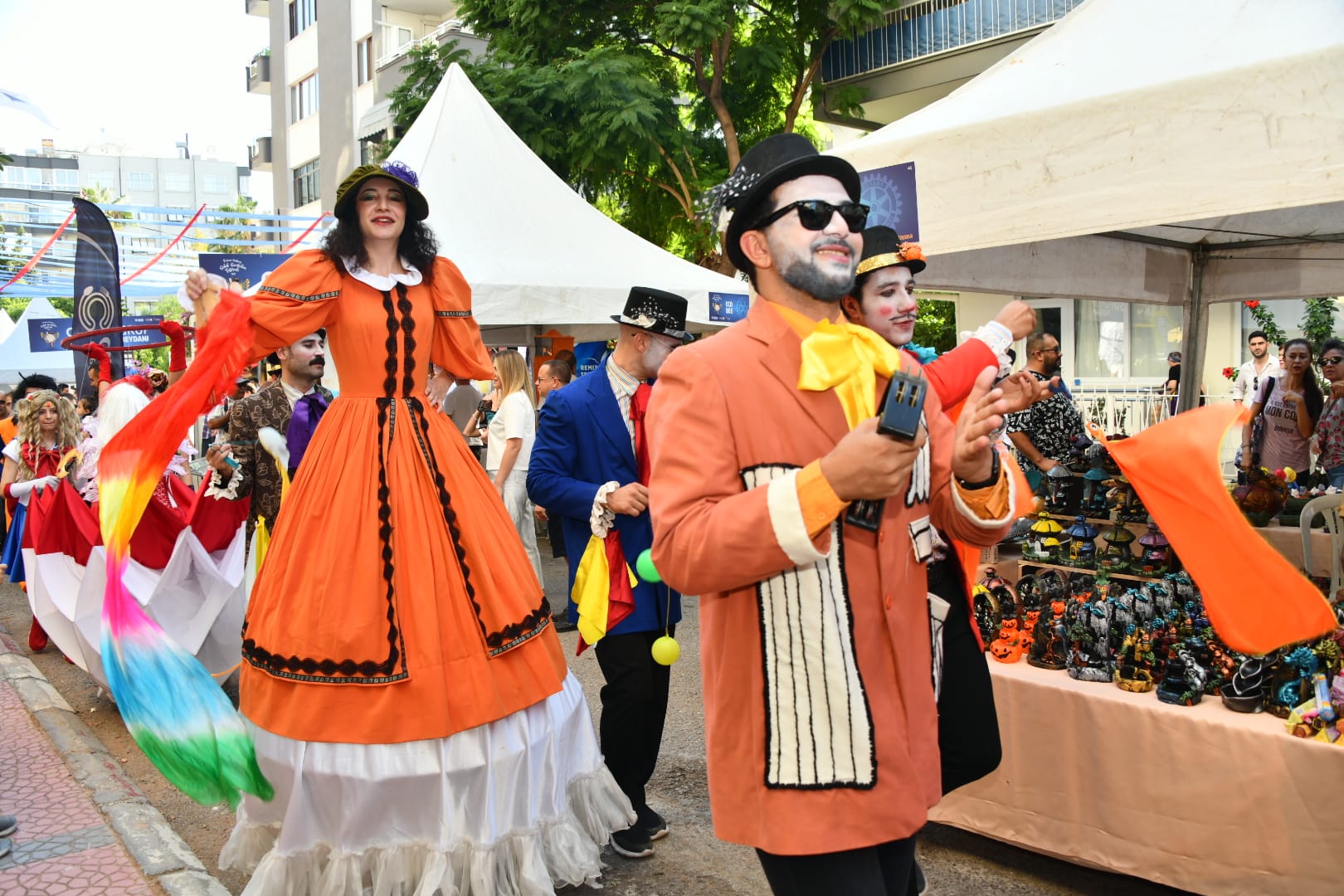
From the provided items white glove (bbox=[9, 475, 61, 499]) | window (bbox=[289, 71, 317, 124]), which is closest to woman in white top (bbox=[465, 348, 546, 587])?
white glove (bbox=[9, 475, 61, 499])

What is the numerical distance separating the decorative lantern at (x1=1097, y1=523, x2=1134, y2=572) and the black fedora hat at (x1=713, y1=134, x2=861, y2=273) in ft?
9.39

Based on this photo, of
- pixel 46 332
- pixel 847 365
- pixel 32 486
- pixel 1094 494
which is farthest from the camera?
pixel 46 332

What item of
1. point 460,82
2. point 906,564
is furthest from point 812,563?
point 460,82

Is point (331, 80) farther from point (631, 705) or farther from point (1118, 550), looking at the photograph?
point (631, 705)

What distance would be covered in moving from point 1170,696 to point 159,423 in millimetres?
3035

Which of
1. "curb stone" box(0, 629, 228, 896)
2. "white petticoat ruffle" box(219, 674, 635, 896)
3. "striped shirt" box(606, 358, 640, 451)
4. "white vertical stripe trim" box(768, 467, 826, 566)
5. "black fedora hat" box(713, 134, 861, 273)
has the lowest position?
"curb stone" box(0, 629, 228, 896)

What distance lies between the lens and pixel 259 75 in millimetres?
42000

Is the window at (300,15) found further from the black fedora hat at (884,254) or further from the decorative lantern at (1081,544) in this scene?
the black fedora hat at (884,254)

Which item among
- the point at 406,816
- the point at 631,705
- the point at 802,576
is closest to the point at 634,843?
the point at 631,705

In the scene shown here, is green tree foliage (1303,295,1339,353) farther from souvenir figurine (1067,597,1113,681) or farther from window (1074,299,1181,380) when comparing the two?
→ souvenir figurine (1067,597,1113,681)

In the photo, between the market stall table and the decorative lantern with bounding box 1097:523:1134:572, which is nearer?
the market stall table

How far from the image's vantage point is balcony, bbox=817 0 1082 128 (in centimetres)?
1521

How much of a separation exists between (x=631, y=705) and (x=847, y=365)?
2182 mm

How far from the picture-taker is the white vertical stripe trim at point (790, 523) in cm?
162
